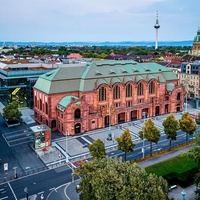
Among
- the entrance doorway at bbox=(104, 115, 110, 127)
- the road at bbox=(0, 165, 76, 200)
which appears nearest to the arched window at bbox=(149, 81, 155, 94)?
the entrance doorway at bbox=(104, 115, 110, 127)

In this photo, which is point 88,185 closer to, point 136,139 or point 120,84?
point 136,139

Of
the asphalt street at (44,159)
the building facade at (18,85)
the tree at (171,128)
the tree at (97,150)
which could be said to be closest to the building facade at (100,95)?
the asphalt street at (44,159)

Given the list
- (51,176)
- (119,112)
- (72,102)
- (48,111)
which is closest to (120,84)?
(119,112)

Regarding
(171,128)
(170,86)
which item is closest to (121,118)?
(170,86)

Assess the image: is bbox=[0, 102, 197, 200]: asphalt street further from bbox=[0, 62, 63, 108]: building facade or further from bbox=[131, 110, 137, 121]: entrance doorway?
bbox=[0, 62, 63, 108]: building facade

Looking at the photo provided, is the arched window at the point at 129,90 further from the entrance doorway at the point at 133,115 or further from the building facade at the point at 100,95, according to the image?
the entrance doorway at the point at 133,115

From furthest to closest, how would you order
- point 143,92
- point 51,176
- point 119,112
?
point 143,92 < point 119,112 < point 51,176

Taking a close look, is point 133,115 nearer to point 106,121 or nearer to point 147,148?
point 106,121
